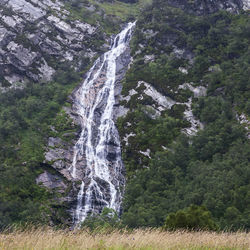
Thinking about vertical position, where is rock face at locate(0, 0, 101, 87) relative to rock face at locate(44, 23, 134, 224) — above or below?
above

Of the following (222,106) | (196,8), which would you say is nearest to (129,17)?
(196,8)

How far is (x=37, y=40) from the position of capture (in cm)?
7375

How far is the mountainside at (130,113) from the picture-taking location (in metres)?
37.0

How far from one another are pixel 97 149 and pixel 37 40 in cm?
3818

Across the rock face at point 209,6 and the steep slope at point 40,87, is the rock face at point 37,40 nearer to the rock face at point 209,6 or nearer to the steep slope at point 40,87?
the steep slope at point 40,87

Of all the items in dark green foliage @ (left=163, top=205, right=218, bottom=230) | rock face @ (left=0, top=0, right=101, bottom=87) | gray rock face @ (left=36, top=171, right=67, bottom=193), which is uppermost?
rock face @ (left=0, top=0, right=101, bottom=87)

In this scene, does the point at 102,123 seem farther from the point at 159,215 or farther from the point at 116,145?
the point at 159,215

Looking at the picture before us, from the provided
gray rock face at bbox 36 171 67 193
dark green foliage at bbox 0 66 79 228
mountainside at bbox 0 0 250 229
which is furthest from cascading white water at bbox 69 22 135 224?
dark green foliage at bbox 0 66 79 228

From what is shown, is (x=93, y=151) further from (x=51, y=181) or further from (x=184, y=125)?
(x=184, y=125)

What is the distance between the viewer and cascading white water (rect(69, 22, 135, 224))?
4072 cm

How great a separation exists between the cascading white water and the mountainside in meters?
0.19

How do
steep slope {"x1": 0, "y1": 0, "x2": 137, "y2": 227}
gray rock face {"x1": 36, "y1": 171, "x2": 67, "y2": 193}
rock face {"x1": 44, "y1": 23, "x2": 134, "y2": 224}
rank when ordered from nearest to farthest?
steep slope {"x1": 0, "y1": 0, "x2": 137, "y2": 227} → rock face {"x1": 44, "y1": 23, "x2": 134, "y2": 224} → gray rock face {"x1": 36, "y1": 171, "x2": 67, "y2": 193}

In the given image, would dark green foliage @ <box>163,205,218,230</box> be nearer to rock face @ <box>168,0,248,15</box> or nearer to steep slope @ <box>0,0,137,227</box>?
steep slope @ <box>0,0,137,227</box>

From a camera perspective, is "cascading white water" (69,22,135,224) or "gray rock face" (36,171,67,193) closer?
"cascading white water" (69,22,135,224)
